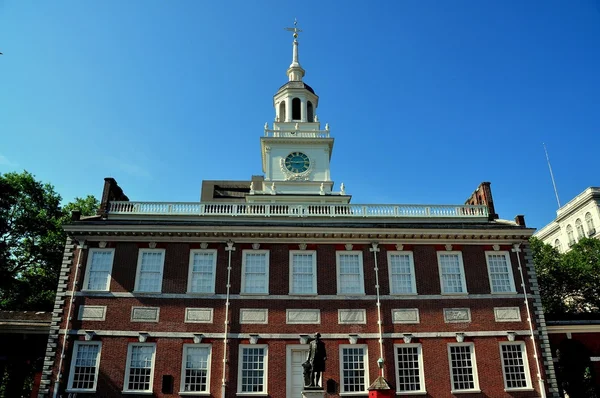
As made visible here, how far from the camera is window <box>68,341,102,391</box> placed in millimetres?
20750

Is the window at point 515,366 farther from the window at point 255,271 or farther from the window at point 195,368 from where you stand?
the window at point 195,368

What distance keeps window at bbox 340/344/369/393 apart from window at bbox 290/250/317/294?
311 centimetres

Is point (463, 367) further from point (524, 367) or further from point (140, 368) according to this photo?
point (140, 368)

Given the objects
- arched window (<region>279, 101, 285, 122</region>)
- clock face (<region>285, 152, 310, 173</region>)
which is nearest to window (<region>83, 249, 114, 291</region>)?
clock face (<region>285, 152, 310, 173</region>)

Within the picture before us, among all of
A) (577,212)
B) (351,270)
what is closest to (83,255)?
(351,270)

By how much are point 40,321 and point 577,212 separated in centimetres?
6000

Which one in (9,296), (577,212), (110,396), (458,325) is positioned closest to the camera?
(110,396)

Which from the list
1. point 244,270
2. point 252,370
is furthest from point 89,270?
point 252,370

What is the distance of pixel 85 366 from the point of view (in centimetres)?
2106

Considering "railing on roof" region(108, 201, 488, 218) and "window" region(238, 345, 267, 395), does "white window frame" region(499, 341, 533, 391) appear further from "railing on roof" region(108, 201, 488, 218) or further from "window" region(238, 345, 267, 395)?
"window" region(238, 345, 267, 395)

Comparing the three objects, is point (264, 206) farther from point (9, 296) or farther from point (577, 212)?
point (577, 212)

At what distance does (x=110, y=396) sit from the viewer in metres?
20.5

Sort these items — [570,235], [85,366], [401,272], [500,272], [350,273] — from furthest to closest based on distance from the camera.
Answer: [570,235]
[500,272]
[401,272]
[350,273]
[85,366]

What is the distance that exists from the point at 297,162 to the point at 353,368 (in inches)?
716
